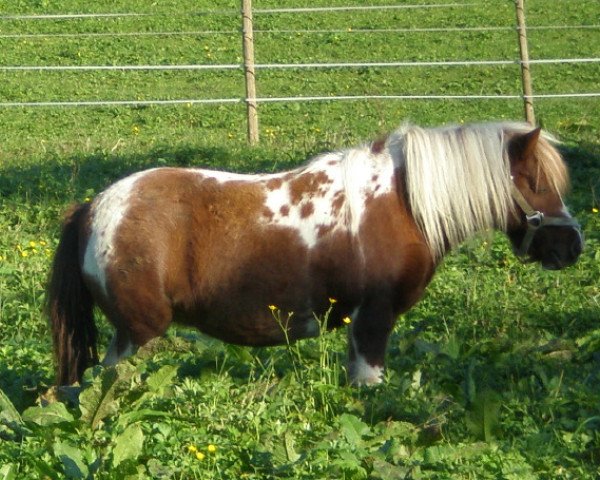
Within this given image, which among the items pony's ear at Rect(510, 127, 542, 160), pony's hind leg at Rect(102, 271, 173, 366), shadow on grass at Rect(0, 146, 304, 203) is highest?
pony's ear at Rect(510, 127, 542, 160)

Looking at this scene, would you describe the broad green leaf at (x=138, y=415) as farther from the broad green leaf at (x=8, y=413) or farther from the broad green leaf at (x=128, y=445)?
the broad green leaf at (x=8, y=413)

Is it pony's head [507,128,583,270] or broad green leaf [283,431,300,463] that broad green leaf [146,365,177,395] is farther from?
pony's head [507,128,583,270]

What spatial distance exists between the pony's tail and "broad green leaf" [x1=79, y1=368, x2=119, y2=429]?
84 centimetres

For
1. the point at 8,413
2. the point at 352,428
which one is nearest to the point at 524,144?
the point at 352,428

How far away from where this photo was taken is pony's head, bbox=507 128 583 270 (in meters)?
5.46

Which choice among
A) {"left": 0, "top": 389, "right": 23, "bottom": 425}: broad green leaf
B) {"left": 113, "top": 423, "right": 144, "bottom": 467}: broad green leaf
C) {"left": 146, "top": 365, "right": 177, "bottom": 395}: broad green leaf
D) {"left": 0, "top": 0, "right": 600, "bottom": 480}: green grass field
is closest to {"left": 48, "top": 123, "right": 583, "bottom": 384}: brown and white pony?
{"left": 0, "top": 0, "right": 600, "bottom": 480}: green grass field

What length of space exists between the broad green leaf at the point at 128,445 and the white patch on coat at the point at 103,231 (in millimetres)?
1081

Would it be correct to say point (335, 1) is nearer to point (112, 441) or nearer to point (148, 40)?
point (148, 40)

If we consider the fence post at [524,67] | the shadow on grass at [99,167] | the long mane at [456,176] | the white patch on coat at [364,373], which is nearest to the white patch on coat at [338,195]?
the long mane at [456,176]

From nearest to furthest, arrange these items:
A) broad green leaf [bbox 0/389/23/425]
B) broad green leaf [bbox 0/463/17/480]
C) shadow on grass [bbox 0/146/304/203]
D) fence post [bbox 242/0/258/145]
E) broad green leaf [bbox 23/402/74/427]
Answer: broad green leaf [bbox 0/463/17/480]
broad green leaf [bbox 23/402/74/427]
broad green leaf [bbox 0/389/23/425]
shadow on grass [bbox 0/146/304/203]
fence post [bbox 242/0/258/145]

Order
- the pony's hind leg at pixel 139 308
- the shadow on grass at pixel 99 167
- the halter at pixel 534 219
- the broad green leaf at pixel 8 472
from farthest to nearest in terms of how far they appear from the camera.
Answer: the shadow on grass at pixel 99 167
the halter at pixel 534 219
the pony's hind leg at pixel 139 308
the broad green leaf at pixel 8 472

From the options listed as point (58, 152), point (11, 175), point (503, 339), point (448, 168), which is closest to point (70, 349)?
point (448, 168)

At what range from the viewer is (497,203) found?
5434 millimetres

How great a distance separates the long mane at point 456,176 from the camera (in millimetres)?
5301
